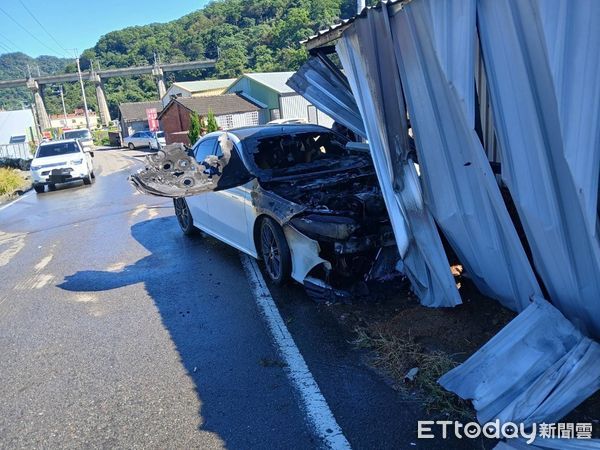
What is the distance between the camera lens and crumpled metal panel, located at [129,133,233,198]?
18.7ft

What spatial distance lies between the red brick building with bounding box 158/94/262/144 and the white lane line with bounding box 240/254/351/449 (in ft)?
127

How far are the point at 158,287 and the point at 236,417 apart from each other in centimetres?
316

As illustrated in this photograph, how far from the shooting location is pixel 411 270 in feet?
14.2

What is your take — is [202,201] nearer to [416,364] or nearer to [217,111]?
[416,364]

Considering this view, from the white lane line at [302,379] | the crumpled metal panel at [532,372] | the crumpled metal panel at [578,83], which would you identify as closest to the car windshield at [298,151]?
the white lane line at [302,379]

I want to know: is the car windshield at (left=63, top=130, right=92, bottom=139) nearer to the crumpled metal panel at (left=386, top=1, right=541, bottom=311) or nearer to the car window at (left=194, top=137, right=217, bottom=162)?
the car window at (left=194, top=137, right=217, bottom=162)

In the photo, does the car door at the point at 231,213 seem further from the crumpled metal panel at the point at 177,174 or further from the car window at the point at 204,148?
the crumpled metal panel at the point at 177,174

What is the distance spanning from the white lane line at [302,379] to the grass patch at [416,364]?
1.73 ft

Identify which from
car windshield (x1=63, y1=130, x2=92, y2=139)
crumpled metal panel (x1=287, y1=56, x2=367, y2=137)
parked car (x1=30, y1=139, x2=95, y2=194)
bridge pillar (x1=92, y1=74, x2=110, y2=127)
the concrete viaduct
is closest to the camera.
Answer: crumpled metal panel (x1=287, y1=56, x2=367, y2=137)

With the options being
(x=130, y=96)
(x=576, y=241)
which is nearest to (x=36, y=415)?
(x=576, y=241)

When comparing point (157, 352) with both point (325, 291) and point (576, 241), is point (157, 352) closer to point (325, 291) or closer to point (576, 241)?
point (325, 291)

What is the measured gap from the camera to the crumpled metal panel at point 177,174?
18.7 feet

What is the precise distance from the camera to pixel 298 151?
6609mm

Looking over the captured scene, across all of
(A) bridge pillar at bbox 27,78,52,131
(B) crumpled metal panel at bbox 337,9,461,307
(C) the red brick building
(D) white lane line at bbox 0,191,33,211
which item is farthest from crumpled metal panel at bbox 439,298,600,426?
(A) bridge pillar at bbox 27,78,52,131
